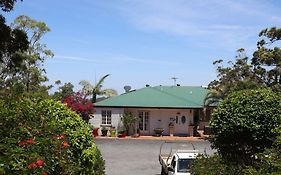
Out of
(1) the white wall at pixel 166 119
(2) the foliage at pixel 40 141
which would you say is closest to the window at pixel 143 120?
(1) the white wall at pixel 166 119

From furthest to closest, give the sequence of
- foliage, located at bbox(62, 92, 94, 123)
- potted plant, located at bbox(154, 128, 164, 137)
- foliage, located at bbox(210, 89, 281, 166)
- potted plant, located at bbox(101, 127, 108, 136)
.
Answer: potted plant, located at bbox(154, 128, 164, 137)
potted plant, located at bbox(101, 127, 108, 136)
foliage, located at bbox(62, 92, 94, 123)
foliage, located at bbox(210, 89, 281, 166)

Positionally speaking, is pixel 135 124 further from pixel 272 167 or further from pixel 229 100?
pixel 272 167

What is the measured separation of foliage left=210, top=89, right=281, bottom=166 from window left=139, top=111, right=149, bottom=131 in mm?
25531

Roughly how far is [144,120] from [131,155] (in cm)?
1129

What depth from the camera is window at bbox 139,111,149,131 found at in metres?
38.8

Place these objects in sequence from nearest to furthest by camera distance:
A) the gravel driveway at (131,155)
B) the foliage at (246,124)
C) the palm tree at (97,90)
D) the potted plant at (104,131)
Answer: the foliage at (246,124) → the gravel driveway at (131,155) → the potted plant at (104,131) → the palm tree at (97,90)

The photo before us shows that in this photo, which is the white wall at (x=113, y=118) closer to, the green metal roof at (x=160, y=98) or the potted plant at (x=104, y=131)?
the green metal roof at (x=160, y=98)

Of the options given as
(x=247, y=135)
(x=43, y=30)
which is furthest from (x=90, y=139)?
(x=43, y=30)

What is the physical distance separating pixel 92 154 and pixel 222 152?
5199mm

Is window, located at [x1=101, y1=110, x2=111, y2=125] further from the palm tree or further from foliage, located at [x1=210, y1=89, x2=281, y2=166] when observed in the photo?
foliage, located at [x1=210, y1=89, x2=281, y2=166]

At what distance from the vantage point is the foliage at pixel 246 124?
39.7 feet

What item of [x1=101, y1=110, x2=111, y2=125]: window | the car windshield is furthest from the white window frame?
the car windshield

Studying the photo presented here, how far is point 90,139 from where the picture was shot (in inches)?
392

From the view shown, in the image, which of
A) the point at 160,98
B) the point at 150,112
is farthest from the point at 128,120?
the point at 160,98
